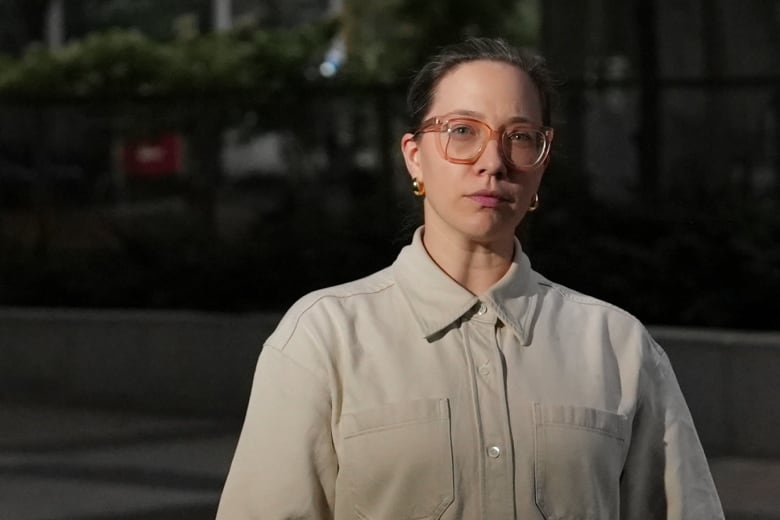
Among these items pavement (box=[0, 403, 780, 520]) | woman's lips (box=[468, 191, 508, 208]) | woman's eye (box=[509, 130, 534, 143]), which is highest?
woman's eye (box=[509, 130, 534, 143])

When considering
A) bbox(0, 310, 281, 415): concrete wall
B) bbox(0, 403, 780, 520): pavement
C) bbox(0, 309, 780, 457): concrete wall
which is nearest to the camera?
bbox(0, 403, 780, 520): pavement

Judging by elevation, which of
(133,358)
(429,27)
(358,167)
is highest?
(429,27)

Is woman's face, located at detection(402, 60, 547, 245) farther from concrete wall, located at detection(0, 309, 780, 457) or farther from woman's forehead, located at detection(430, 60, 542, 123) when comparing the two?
concrete wall, located at detection(0, 309, 780, 457)

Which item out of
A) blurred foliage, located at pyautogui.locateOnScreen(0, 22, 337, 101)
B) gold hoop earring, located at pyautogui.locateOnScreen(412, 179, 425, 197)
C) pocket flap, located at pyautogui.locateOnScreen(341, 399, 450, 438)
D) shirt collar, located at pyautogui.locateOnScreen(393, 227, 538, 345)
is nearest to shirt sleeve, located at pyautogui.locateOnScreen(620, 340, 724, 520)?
shirt collar, located at pyautogui.locateOnScreen(393, 227, 538, 345)

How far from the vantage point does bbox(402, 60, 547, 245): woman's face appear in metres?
2.32

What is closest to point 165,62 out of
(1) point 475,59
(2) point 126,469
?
(2) point 126,469

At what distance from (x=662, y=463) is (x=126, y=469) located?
6.24 meters

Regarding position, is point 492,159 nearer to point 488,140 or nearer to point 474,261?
point 488,140

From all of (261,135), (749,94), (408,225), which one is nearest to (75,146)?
(261,135)

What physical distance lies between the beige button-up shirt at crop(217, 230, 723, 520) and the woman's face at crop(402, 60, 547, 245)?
9cm

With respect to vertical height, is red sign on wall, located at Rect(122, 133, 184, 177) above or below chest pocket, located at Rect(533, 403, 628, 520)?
below

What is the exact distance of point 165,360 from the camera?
400 inches

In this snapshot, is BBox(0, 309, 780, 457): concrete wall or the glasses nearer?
the glasses

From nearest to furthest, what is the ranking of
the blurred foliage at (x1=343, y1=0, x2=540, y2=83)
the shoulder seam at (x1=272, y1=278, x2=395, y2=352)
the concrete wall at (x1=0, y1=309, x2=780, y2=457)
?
1. the shoulder seam at (x1=272, y1=278, x2=395, y2=352)
2. the concrete wall at (x1=0, y1=309, x2=780, y2=457)
3. the blurred foliage at (x1=343, y1=0, x2=540, y2=83)
